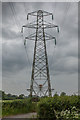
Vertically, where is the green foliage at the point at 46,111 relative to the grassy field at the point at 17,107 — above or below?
above

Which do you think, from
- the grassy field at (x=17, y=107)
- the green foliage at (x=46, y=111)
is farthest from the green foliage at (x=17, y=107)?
the green foliage at (x=46, y=111)

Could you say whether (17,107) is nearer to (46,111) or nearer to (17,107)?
(17,107)

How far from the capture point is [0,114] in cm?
1082

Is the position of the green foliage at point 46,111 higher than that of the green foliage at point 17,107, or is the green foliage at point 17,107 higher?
the green foliage at point 46,111

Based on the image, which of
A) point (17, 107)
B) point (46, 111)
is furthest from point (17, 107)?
point (46, 111)

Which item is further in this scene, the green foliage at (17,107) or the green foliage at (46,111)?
the green foliage at (17,107)

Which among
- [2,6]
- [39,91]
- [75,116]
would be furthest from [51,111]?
[39,91]

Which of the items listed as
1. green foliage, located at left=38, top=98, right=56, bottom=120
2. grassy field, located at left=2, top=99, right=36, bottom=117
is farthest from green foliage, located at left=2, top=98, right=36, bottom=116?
green foliage, located at left=38, top=98, right=56, bottom=120

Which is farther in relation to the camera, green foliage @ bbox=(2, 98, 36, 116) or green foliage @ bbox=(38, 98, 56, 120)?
green foliage @ bbox=(2, 98, 36, 116)

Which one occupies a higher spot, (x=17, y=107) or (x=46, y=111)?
(x=46, y=111)

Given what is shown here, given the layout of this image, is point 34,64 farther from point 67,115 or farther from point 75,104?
point 67,115

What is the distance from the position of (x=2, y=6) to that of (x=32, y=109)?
7433mm

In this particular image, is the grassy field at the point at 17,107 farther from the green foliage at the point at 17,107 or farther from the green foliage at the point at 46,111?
the green foliage at the point at 46,111

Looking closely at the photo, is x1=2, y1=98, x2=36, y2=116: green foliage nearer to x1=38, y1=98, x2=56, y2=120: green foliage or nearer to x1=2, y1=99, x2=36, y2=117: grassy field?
x1=2, y1=99, x2=36, y2=117: grassy field
